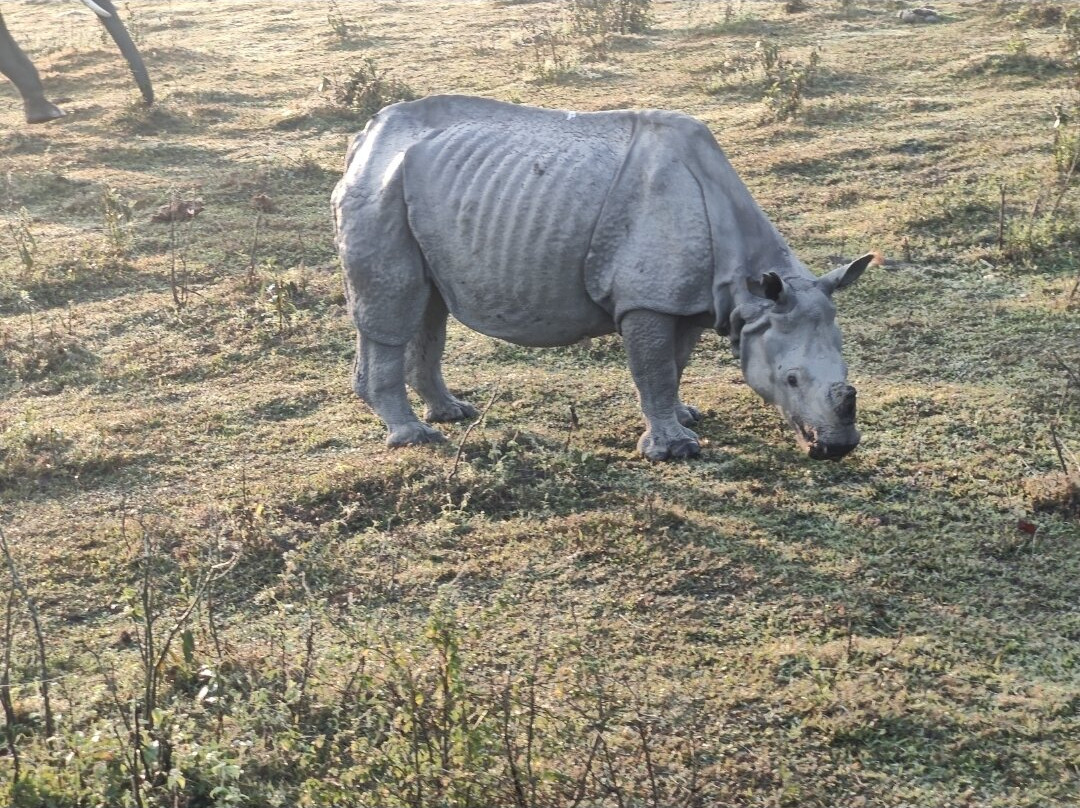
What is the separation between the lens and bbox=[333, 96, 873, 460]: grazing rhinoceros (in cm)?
539

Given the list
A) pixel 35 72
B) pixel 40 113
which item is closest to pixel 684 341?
pixel 40 113

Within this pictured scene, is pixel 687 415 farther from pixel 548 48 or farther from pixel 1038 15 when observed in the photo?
pixel 548 48

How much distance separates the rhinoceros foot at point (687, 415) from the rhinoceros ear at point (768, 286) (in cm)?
106

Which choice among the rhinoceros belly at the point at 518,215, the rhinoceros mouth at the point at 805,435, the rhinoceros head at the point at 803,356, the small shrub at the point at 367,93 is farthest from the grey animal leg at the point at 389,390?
the small shrub at the point at 367,93

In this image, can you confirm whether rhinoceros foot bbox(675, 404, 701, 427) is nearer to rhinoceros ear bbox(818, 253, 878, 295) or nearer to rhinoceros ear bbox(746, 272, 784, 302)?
rhinoceros ear bbox(746, 272, 784, 302)

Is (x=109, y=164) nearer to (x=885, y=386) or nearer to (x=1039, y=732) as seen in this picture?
(x=885, y=386)

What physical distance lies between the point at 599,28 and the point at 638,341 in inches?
425

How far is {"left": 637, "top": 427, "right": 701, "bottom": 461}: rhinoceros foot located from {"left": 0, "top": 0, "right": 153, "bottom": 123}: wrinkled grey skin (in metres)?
9.71

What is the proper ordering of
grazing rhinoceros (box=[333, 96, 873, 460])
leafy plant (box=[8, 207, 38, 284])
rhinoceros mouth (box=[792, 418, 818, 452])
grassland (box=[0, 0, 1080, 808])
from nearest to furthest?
grassland (box=[0, 0, 1080, 808]) < rhinoceros mouth (box=[792, 418, 818, 452]) < grazing rhinoceros (box=[333, 96, 873, 460]) < leafy plant (box=[8, 207, 38, 284])

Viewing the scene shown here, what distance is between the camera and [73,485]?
621cm

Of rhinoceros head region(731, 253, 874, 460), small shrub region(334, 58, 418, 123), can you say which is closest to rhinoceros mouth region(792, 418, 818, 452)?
rhinoceros head region(731, 253, 874, 460)

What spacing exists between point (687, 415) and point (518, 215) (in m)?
1.39

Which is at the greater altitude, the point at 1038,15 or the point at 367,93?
the point at 1038,15

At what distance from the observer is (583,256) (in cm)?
575
